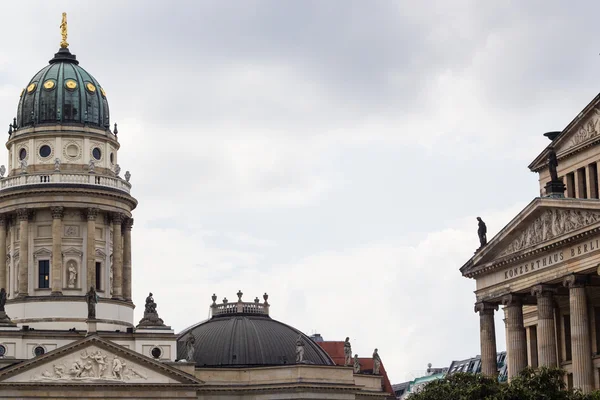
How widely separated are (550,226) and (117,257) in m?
67.9

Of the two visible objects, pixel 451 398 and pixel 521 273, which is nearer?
pixel 451 398

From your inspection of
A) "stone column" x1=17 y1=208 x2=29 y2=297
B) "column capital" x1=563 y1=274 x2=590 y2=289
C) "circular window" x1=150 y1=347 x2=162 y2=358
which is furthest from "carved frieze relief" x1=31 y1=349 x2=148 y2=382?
"column capital" x1=563 y1=274 x2=590 y2=289

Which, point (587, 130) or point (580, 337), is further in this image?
point (587, 130)

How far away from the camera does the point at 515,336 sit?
86188mm

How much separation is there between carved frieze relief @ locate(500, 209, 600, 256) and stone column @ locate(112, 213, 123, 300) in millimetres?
61946

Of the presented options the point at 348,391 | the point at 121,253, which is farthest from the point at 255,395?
the point at 121,253

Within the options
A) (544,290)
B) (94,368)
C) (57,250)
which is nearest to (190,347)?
(94,368)

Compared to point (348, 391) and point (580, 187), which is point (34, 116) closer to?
point (348, 391)

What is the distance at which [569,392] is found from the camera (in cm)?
7412

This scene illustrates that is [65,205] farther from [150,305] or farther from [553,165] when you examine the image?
[553,165]

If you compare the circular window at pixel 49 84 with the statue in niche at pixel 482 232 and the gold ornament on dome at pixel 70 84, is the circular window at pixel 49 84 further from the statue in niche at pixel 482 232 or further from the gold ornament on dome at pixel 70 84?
the statue in niche at pixel 482 232

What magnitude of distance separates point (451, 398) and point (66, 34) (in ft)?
272

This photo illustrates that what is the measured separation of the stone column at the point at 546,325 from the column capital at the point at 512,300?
2.94 metres

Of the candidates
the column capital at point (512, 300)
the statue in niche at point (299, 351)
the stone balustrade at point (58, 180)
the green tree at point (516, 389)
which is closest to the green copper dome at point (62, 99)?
the stone balustrade at point (58, 180)
